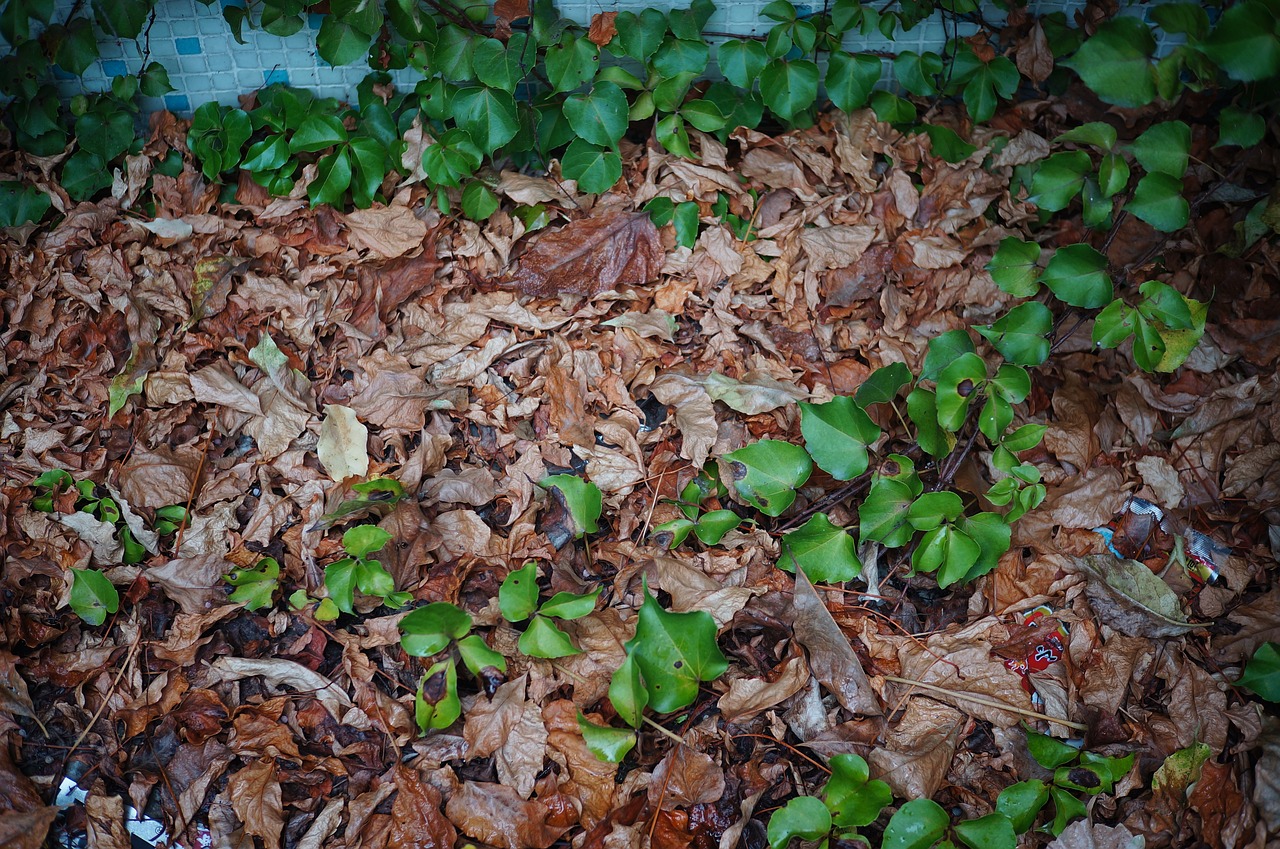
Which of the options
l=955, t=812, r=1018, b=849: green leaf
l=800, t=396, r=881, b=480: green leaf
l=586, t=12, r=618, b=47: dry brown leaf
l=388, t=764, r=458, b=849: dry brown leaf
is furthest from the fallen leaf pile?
l=586, t=12, r=618, b=47: dry brown leaf

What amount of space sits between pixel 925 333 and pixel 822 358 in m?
0.27

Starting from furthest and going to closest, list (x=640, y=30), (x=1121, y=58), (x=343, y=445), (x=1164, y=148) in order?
1. (x=640, y=30)
2. (x=343, y=445)
3. (x=1164, y=148)
4. (x=1121, y=58)

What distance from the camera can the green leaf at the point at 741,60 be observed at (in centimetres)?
213

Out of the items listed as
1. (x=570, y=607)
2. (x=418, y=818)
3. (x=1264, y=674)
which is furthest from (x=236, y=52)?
(x=1264, y=674)

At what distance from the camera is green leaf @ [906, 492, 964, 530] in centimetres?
167

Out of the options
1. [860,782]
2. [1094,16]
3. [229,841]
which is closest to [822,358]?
[860,782]

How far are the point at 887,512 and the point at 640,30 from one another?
4.45 ft

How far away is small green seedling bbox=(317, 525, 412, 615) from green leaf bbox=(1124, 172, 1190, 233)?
5.59ft

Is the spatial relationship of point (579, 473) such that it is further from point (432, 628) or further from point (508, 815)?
point (508, 815)

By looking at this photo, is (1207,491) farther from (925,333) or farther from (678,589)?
(678,589)

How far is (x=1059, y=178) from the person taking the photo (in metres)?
1.77

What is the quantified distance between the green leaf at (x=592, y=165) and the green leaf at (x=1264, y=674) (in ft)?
5.85

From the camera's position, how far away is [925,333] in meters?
2.10

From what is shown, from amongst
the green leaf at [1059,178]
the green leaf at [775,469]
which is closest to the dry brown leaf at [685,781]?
the green leaf at [775,469]
